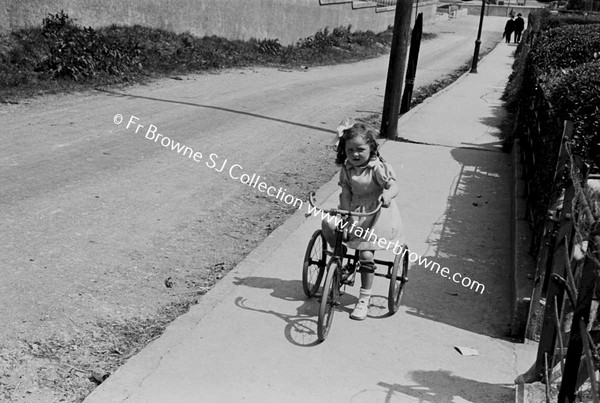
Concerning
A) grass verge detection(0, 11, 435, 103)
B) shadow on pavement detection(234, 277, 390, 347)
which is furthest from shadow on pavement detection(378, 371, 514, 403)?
grass verge detection(0, 11, 435, 103)

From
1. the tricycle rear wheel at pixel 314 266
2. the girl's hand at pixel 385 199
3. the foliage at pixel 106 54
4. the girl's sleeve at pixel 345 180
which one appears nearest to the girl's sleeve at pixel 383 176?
the girl's hand at pixel 385 199

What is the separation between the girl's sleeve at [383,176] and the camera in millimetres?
5527

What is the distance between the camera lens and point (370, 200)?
5.69 meters

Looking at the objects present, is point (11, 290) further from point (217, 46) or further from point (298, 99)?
point (217, 46)

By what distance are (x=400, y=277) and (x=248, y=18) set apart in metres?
20.1

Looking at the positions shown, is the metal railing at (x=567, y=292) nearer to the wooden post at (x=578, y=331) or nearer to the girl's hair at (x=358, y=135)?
the wooden post at (x=578, y=331)

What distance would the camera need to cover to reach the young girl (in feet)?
17.8

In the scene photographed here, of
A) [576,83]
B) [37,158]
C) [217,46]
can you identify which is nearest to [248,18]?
[217,46]

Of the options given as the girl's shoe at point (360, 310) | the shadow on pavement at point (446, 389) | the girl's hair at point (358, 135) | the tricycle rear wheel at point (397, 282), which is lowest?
the shadow on pavement at point (446, 389)

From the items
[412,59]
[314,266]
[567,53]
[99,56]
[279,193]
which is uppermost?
[567,53]

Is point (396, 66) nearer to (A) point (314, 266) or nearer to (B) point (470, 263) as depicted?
(B) point (470, 263)

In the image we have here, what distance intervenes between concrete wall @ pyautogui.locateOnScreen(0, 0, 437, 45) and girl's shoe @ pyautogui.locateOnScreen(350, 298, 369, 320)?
12.5 metres

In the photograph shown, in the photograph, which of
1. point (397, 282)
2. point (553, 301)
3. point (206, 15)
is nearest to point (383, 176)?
point (397, 282)

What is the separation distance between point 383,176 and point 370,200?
260 mm
